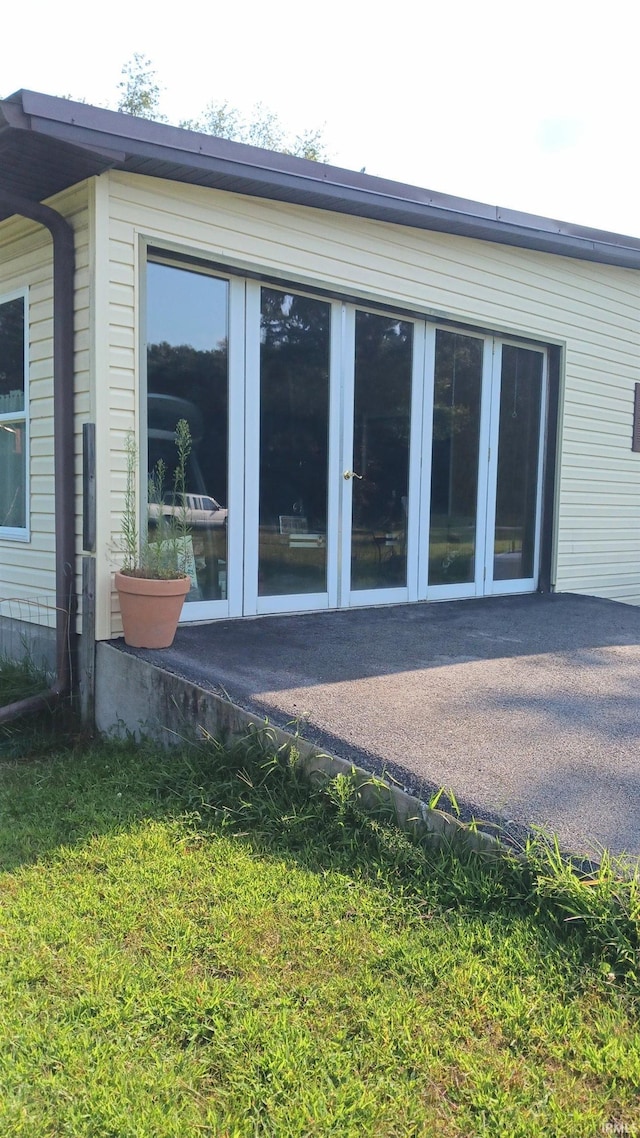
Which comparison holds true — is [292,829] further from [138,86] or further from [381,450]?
[138,86]

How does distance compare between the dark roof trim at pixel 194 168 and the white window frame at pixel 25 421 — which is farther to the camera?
the white window frame at pixel 25 421

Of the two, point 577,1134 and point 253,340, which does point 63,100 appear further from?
point 577,1134

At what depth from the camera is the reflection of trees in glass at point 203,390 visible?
4.50 meters

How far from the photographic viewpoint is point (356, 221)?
530 centimetres

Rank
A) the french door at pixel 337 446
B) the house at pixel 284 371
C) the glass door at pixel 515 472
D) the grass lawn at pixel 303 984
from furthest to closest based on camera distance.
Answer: the glass door at pixel 515 472 → the french door at pixel 337 446 → the house at pixel 284 371 → the grass lawn at pixel 303 984

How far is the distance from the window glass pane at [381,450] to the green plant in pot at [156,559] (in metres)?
1.45

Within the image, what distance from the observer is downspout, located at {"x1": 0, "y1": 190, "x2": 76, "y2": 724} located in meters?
4.22

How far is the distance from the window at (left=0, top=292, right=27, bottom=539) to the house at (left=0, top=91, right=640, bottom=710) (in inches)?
0.7

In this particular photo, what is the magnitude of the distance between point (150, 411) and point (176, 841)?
246 cm

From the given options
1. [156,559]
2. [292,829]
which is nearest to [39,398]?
[156,559]

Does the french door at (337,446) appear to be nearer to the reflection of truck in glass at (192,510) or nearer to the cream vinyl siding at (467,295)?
the reflection of truck in glass at (192,510)

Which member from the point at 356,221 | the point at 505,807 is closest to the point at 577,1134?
the point at 505,807

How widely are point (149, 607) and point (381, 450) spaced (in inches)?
95.2

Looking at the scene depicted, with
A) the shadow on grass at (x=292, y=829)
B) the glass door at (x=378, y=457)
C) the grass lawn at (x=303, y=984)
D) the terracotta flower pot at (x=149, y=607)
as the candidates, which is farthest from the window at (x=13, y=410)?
the grass lawn at (x=303, y=984)
